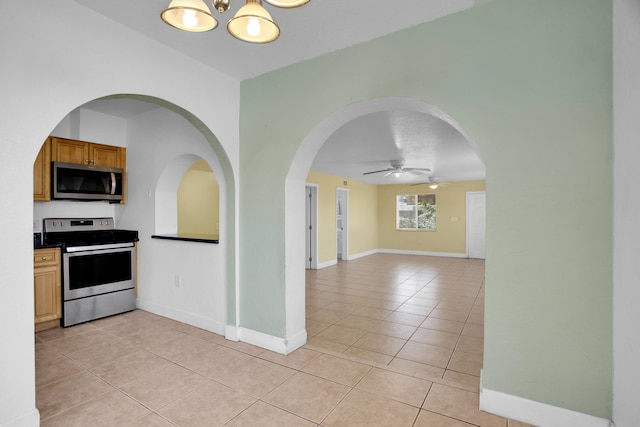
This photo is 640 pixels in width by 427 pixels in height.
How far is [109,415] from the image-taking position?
6.57ft

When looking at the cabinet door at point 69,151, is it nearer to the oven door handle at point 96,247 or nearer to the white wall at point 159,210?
the white wall at point 159,210

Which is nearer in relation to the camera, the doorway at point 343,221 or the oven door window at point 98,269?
the oven door window at point 98,269

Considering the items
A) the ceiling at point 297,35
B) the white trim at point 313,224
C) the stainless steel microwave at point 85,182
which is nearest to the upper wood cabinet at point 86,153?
the stainless steel microwave at point 85,182

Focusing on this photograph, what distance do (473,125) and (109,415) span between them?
2.95 m

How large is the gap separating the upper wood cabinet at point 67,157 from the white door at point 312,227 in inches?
163

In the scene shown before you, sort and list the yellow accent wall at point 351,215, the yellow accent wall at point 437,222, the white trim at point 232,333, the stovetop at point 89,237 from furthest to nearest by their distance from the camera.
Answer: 1. the yellow accent wall at point 437,222
2. the yellow accent wall at point 351,215
3. the stovetop at point 89,237
4. the white trim at point 232,333

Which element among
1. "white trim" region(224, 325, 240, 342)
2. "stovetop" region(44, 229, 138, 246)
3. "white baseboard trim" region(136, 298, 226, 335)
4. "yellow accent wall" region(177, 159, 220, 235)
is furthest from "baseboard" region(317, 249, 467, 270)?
"white trim" region(224, 325, 240, 342)

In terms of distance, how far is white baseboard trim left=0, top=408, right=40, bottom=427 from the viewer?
1.73 meters

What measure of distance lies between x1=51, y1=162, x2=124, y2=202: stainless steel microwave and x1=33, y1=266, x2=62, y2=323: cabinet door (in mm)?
856

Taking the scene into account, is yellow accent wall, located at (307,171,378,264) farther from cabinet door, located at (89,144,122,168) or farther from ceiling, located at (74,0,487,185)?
cabinet door, located at (89,144,122,168)

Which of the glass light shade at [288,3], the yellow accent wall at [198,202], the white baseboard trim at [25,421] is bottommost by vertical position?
the white baseboard trim at [25,421]

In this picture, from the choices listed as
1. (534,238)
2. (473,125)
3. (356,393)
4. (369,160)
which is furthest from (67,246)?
(369,160)

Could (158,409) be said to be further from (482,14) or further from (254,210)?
(482,14)

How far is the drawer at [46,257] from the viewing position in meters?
3.28
